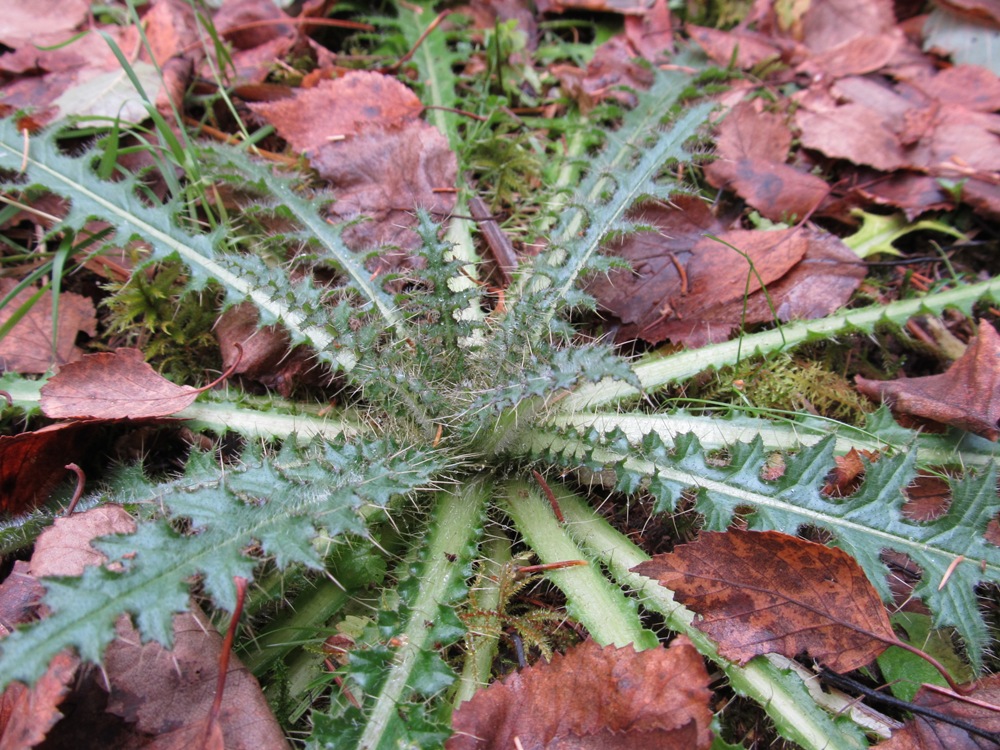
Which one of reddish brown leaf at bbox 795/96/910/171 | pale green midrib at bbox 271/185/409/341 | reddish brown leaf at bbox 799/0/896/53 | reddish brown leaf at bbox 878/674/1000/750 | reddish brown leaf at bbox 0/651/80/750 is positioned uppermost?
reddish brown leaf at bbox 799/0/896/53

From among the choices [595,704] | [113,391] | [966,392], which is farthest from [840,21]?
[113,391]

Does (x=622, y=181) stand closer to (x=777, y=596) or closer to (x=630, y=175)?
(x=630, y=175)

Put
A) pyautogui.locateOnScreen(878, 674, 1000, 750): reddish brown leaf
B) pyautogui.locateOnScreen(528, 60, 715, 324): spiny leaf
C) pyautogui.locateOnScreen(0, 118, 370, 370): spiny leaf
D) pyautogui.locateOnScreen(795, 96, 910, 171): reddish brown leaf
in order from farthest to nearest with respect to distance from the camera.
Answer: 1. pyautogui.locateOnScreen(795, 96, 910, 171): reddish brown leaf
2. pyautogui.locateOnScreen(528, 60, 715, 324): spiny leaf
3. pyautogui.locateOnScreen(0, 118, 370, 370): spiny leaf
4. pyautogui.locateOnScreen(878, 674, 1000, 750): reddish brown leaf

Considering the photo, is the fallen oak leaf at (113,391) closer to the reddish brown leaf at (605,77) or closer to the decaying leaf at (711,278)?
the decaying leaf at (711,278)

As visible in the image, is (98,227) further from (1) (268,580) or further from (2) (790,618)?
(2) (790,618)

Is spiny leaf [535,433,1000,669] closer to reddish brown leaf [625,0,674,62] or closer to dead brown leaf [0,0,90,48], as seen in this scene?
reddish brown leaf [625,0,674,62]

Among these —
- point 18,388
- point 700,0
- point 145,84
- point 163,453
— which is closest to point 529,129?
point 700,0

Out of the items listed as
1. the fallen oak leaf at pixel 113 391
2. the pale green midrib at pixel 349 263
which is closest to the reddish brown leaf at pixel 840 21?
the pale green midrib at pixel 349 263

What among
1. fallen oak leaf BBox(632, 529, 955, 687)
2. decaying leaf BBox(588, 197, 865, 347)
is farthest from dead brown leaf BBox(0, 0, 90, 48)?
fallen oak leaf BBox(632, 529, 955, 687)
